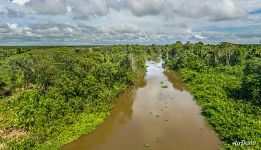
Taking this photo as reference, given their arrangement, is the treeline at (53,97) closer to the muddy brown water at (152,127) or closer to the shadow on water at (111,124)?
the shadow on water at (111,124)

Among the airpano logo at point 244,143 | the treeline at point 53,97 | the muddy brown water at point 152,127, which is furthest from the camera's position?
the treeline at point 53,97

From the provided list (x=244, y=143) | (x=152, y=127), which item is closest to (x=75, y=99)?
(x=152, y=127)

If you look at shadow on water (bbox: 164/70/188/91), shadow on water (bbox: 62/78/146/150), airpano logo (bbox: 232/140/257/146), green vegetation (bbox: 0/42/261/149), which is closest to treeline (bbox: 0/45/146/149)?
green vegetation (bbox: 0/42/261/149)

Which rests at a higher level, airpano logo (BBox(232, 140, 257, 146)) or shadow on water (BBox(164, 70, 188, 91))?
airpano logo (BBox(232, 140, 257, 146))

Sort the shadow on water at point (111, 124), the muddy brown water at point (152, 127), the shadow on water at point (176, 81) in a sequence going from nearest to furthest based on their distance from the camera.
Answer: the muddy brown water at point (152, 127) → the shadow on water at point (111, 124) → the shadow on water at point (176, 81)

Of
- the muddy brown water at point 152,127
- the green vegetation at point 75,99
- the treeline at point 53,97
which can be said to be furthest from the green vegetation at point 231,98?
the treeline at point 53,97

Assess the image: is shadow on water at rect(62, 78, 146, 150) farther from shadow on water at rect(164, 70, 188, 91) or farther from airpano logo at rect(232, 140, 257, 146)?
airpano logo at rect(232, 140, 257, 146)
